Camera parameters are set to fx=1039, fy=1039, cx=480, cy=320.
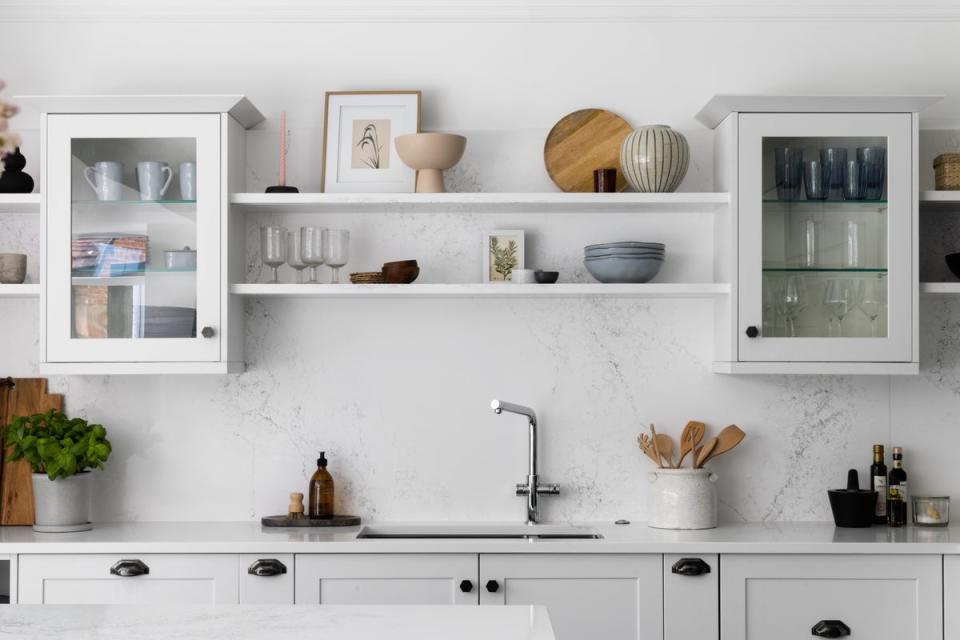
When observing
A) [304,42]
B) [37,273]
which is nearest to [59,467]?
[37,273]

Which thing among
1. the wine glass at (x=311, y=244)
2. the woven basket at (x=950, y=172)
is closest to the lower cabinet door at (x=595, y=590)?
the wine glass at (x=311, y=244)

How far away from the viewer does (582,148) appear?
3.33 meters

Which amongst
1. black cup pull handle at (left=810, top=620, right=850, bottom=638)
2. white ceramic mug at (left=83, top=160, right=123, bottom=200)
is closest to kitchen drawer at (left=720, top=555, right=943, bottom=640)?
black cup pull handle at (left=810, top=620, right=850, bottom=638)

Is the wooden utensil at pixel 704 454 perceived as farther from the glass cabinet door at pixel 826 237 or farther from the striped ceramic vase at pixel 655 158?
the striped ceramic vase at pixel 655 158

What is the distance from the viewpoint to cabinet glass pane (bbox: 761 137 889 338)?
10.1ft

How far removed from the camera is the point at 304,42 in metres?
3.41

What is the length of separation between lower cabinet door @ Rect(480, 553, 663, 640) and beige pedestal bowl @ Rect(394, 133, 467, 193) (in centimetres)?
115

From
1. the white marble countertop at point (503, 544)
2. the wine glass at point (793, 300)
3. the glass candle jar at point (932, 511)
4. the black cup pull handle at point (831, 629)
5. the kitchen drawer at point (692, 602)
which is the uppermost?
the wine glass at point (793, 300)

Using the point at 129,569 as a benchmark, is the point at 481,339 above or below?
above

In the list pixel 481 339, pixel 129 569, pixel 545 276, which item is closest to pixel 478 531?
pixel 481 339

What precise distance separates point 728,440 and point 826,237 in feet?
2.24

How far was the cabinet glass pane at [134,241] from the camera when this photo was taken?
121 inches

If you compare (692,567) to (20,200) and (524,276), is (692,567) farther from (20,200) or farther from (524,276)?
(20,200)

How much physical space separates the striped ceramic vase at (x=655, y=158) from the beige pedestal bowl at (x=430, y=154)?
518 mm
